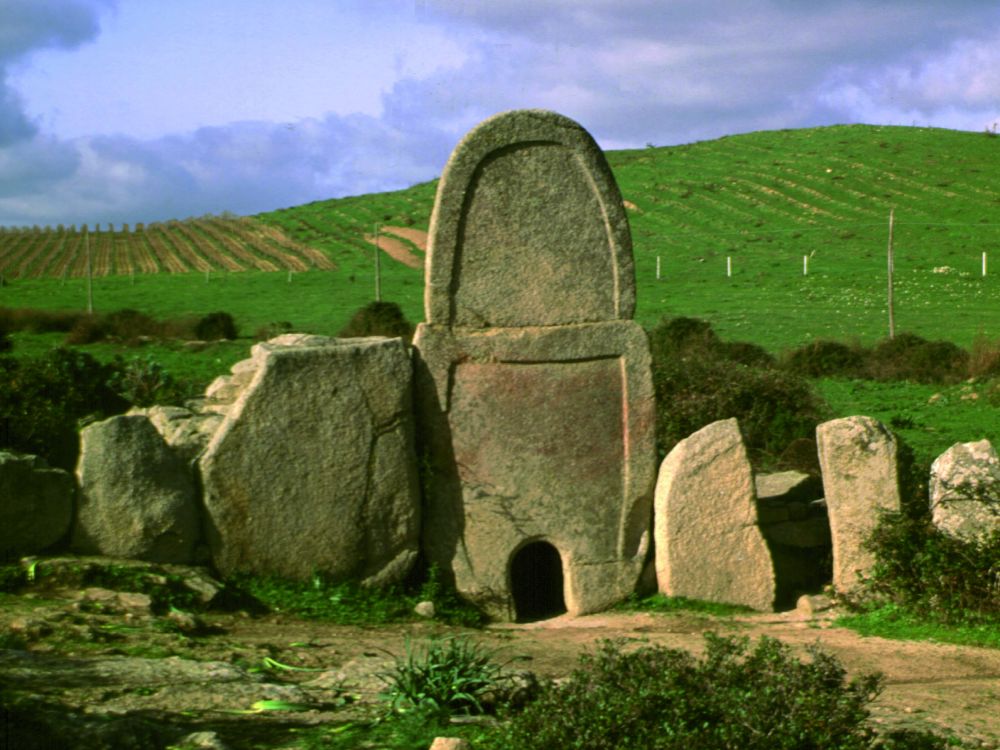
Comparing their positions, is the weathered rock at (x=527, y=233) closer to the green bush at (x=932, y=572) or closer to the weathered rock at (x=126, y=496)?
the weathered rock at (x=126, y=496)

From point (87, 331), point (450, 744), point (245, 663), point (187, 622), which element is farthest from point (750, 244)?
point (450, 744)

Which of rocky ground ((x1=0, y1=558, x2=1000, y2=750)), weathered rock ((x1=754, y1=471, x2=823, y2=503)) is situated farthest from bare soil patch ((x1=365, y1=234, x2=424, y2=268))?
rocky ground ((x1=0, y1=558, x2=1000, y2=750))

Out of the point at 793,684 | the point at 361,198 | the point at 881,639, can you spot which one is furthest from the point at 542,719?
the point at 361,198

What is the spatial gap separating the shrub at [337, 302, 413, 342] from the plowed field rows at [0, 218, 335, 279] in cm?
2280

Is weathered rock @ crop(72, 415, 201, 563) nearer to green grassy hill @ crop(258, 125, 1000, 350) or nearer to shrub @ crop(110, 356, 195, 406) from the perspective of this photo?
shrub @ crop(110, 356, 195, 406)

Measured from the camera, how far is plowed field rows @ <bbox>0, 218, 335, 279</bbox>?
53.5 meters

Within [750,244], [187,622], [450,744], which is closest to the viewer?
[450,744]

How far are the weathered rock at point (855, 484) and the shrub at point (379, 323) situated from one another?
19699mm

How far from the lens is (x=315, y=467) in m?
10.1

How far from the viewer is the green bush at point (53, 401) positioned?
11.2 m

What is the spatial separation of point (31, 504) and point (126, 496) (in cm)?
69

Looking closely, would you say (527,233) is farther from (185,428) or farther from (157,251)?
(157,251)

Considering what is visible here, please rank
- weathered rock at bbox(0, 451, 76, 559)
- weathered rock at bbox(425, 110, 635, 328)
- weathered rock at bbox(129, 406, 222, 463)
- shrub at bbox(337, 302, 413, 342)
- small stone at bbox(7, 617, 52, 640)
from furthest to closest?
shrub at bbox(337, 302, 413, 342), weathered rock at bbox(425, 110, 635, 328), weathered rock at bbox(129, 406, 222, 463), weathered rock at bbox(0, 451, 76, 559), small stone at bbox(7, 617, 52, 640)

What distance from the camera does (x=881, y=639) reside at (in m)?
9.62
